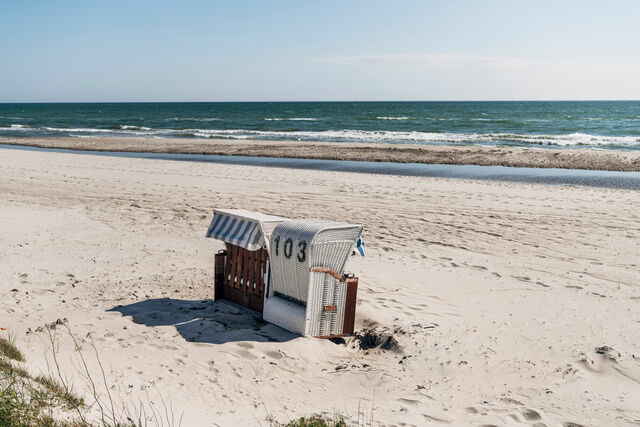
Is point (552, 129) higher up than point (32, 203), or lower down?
higher up

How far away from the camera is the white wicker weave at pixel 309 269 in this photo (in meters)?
5.54

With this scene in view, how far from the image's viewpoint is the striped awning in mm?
5969

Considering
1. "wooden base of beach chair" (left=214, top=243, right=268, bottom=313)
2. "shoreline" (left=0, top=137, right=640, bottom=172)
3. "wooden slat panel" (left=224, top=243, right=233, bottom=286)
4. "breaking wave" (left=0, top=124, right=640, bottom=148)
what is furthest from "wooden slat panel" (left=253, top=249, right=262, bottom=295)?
"breaking wave" (left=0, top=124, right=640, bottom=148)

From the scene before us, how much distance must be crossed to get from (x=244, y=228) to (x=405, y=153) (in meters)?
20.7

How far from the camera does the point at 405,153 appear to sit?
26.1 metres

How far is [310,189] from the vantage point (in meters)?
15.5

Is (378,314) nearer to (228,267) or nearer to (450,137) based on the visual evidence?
(228,267)

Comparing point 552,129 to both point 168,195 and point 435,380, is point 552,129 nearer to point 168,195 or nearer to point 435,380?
point 168,195

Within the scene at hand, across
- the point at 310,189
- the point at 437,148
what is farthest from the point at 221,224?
the point at 437,148

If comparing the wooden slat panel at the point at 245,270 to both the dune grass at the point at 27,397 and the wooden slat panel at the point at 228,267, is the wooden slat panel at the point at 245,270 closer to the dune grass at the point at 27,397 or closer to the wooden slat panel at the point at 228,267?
the wooden slat panel at the point at 228,267

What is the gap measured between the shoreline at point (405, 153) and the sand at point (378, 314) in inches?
405

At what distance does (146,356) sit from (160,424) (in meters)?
1.25

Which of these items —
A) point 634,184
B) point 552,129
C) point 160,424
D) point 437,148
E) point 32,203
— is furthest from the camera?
point 552,129

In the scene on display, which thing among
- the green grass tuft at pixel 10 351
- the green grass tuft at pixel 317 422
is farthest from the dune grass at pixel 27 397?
the green grass tuft at pixel 317 422
